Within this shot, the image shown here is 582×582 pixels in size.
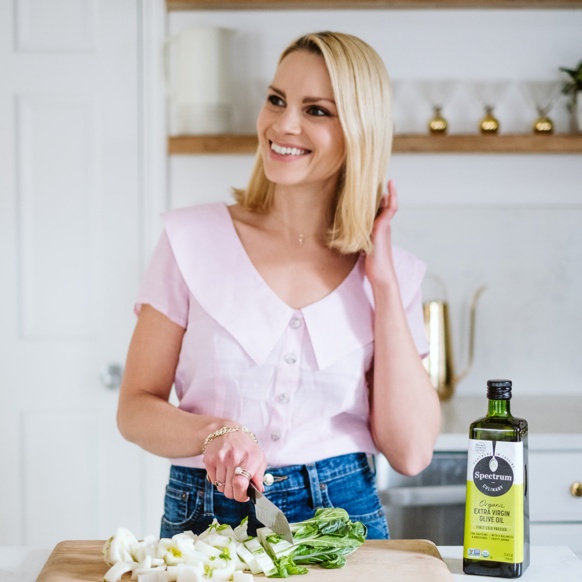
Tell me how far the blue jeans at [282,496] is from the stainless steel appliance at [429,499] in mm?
714

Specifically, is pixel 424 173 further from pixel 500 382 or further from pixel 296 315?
pixel 500 382

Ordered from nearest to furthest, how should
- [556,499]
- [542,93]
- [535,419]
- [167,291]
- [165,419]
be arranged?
[165,419], [167,291], [556,499], [535,419], [542,93]

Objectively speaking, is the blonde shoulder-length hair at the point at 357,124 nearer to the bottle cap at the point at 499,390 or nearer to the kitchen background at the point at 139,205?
the bottle cap at the point at 499,390

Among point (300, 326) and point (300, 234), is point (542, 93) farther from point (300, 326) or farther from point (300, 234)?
point (300, 326)

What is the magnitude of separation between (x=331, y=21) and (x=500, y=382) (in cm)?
183

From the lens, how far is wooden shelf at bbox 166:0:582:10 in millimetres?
2684

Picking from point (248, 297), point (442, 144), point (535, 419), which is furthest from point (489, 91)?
point (248, 297)

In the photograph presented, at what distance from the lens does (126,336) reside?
108 inches

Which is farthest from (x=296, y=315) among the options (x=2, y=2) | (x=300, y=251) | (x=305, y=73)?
(x=2, y=2)

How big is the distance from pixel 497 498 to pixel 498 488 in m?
0.01

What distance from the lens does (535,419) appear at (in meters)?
2.44

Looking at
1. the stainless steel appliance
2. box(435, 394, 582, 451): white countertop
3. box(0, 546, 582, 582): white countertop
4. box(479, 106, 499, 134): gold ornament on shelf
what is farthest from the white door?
box(0, 546, 582, 582): white countertop

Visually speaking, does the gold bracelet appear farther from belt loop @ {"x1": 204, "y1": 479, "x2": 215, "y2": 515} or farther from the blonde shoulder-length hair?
the blonde shoulder-length hair

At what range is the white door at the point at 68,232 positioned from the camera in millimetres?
2736
